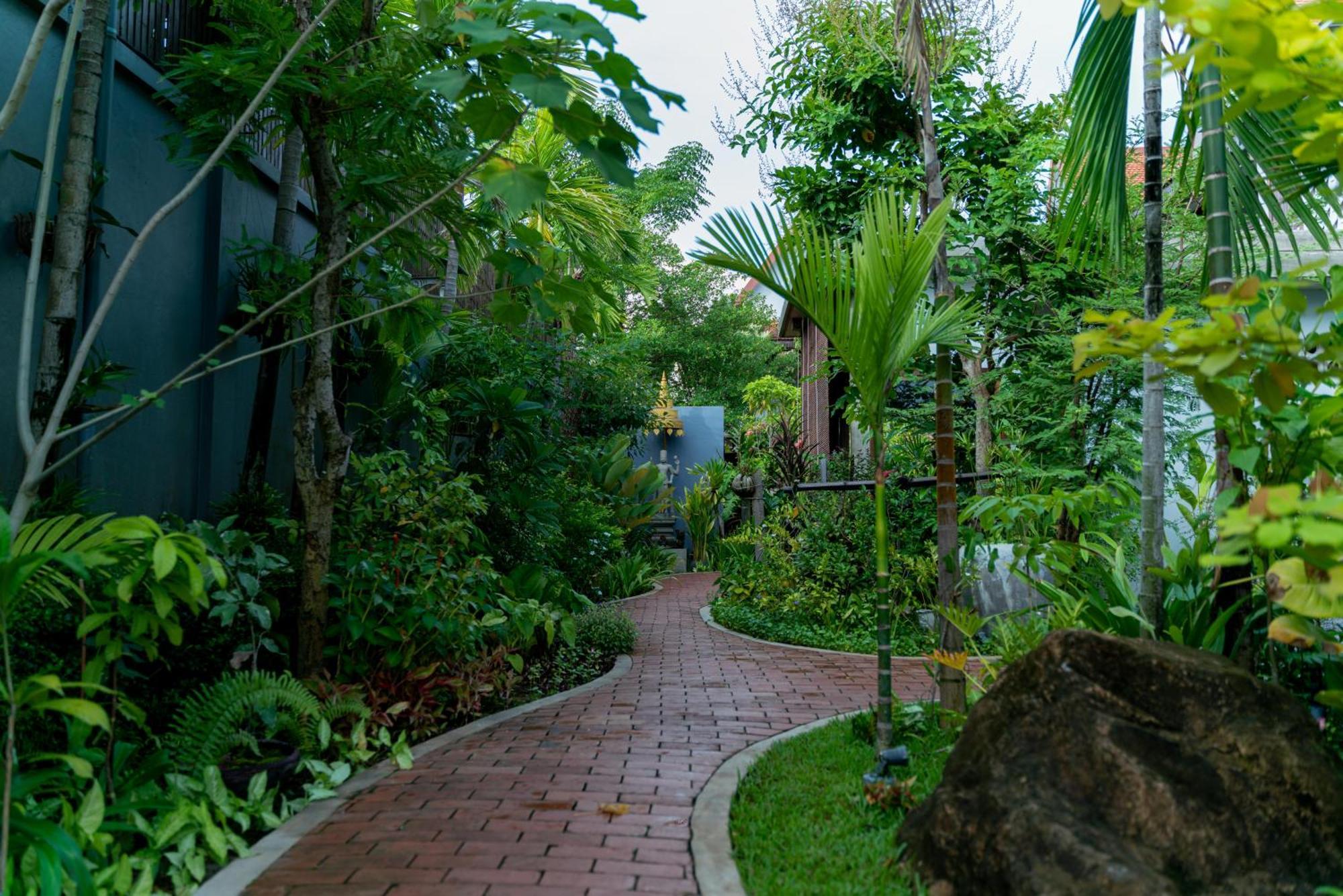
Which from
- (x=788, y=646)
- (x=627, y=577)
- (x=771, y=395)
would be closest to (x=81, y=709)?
(x=788, y=646)

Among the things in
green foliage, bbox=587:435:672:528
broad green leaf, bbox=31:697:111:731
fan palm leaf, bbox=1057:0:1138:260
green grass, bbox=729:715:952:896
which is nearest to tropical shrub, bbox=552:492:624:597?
green foliage, bbox=587:435:672:528

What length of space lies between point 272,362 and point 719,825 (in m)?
4.45

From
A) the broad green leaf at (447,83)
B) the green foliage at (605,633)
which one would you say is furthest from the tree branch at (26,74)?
the green foliage at (605,633)

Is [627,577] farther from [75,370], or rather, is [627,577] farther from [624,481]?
[75,370]

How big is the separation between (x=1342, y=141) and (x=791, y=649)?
7.30m

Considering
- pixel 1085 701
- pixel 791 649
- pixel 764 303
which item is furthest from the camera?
pixel 764 303

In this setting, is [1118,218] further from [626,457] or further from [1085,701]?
[626,457]

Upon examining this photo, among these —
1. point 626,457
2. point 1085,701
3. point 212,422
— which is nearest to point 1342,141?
point 1085,701

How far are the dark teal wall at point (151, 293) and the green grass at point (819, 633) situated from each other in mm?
5329

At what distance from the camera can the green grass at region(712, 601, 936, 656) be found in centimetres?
882

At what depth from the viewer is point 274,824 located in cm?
393

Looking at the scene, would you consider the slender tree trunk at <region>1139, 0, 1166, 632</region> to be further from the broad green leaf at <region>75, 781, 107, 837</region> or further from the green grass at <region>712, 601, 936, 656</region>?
the green grass at <region>712, 601, 936, 656</region>

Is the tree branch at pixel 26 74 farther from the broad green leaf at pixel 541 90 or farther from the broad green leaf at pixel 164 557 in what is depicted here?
the broad green leaf at pixel 541 90

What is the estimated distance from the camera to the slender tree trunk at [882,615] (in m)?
4.36
